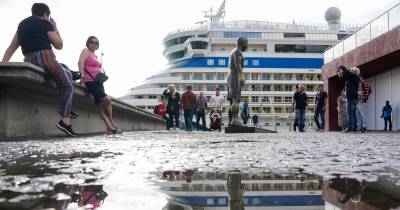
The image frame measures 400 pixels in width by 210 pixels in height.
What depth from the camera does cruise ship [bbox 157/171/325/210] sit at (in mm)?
1005

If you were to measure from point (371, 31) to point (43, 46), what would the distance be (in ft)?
48.3

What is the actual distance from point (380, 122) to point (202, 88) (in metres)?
25.4

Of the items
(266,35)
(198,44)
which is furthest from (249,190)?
(266,35)

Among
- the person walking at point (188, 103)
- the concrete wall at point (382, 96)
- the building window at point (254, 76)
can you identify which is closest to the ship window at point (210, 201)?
the person walking at point (188, 103)

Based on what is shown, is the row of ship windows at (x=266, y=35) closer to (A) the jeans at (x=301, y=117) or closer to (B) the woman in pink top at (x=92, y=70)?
(A) the jeans at (x=301, y=117)

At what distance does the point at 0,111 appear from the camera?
4363 mm

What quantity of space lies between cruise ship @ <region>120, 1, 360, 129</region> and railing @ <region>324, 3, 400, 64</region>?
2219 cm

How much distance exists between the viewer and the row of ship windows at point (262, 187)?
1.26m

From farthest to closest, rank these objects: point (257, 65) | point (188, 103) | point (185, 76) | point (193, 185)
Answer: point (257, 65), point (185, 76), point (188, 103), point (193, 185)

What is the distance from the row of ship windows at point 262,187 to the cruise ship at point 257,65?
4071cm

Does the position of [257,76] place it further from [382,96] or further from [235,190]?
[235,190]

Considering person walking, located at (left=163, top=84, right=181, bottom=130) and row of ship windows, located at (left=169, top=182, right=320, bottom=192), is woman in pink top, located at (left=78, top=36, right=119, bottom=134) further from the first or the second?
person walking, located at (left=163, top=84, right=181, bottom=130)

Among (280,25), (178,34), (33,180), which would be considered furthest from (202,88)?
(33,180)

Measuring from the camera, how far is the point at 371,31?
56.0 ft
